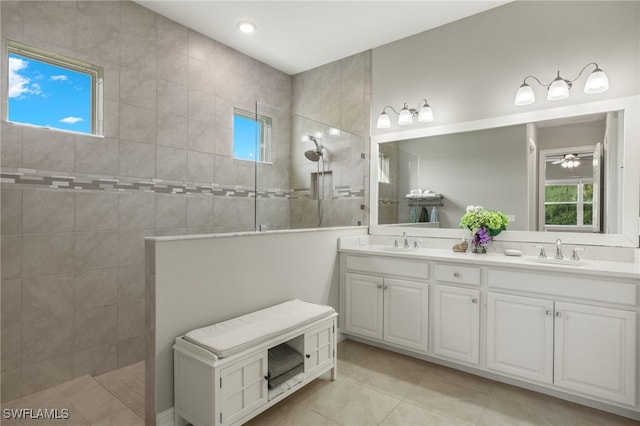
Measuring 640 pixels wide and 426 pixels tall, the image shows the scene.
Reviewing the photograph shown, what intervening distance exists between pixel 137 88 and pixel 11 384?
224 centimetres

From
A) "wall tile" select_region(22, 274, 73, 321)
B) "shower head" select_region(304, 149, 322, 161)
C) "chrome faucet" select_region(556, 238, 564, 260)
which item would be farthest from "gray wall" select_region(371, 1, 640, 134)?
"wall tile" select_region(22, 274, 73, 321)

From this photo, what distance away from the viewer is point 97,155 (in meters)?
2.47

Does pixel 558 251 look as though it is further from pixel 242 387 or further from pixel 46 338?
pixel 46 338

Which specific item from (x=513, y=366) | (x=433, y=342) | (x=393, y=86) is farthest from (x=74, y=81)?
(x=513, y=366)

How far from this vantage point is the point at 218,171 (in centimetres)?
332

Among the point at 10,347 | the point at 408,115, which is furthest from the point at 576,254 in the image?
the point at 10,347

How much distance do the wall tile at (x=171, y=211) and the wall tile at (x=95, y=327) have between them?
761mm

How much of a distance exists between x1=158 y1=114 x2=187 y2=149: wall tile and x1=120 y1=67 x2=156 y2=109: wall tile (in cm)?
15

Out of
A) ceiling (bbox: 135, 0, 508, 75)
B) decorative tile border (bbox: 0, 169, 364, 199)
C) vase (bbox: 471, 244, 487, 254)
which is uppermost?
ceiling (bbox: 135, 0, 508, 75)

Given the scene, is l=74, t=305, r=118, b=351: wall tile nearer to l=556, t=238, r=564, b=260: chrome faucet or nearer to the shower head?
the shower head

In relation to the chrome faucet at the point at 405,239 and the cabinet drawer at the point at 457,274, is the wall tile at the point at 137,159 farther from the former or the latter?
the cabinet drawer at the point at 457,274

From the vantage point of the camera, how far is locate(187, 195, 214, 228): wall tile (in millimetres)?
3076

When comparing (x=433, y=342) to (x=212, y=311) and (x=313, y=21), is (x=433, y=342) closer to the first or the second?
(x=212, y=311)

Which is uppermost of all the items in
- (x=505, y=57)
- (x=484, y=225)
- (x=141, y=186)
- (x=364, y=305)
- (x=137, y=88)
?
(x=505, y=57)
